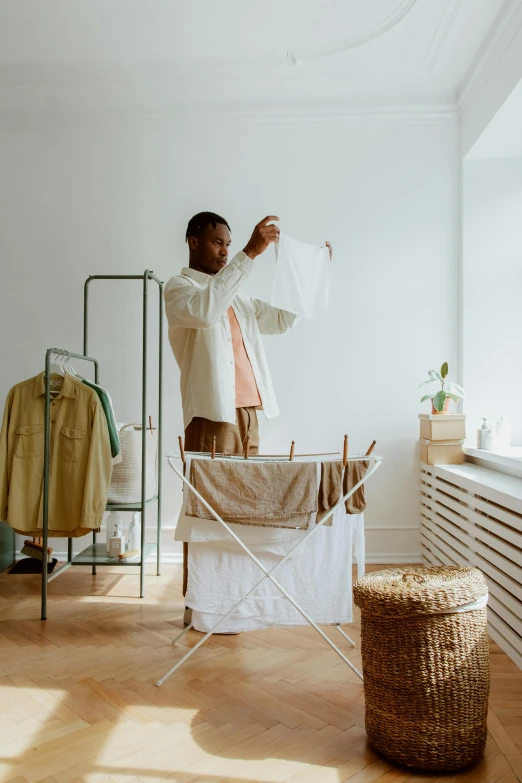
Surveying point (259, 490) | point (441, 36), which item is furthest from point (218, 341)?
point (441, 36)

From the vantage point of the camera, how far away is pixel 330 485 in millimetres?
2461

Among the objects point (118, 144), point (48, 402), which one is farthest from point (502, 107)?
point (48, 402)

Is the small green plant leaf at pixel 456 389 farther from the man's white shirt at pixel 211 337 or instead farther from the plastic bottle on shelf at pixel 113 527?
the plastic bottle on shelf at pixel 113 527

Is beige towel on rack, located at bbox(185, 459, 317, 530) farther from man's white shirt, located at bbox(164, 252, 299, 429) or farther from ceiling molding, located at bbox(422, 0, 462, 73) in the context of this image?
ceiling molding, located at bbox(422, 0, 462, 73)

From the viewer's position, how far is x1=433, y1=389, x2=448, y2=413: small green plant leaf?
3.96 m

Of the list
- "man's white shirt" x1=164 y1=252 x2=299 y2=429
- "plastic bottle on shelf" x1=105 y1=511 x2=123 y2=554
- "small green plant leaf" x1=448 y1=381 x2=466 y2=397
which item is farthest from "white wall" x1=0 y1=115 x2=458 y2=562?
"man's white shirt" x1=164 y1=252 x2=299 y2=429

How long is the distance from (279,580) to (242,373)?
42.6 inches

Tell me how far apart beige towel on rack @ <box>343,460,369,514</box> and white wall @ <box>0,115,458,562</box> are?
6.10ft

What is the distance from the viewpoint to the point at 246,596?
249 cm

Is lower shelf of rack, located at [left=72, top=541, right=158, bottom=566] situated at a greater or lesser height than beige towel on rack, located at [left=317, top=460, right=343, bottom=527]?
lesser

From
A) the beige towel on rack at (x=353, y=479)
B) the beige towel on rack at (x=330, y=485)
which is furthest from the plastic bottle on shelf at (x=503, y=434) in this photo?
the beige towel on rack at (x=330, y=485)

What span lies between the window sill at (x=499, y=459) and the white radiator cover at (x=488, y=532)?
0.06 metres

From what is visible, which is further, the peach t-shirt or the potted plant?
the potted plant

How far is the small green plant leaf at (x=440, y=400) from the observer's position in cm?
396
